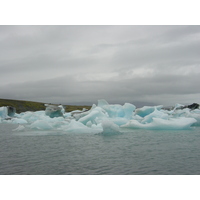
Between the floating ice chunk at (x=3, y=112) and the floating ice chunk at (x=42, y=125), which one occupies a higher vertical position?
the floating ice chunk at (x=3, y=112)

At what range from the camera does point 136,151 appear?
486 inches

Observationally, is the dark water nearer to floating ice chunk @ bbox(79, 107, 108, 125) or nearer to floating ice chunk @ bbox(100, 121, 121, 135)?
floating ice chunk @ bbox(100, 121, 121, 135)

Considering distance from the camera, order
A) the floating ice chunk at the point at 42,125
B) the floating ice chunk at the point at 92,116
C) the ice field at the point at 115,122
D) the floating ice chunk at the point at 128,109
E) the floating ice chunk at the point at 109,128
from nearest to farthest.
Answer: the floating ice chunk at the point at 109,128 → the ice field at the point at 115,122 → the floating ice chunk at the point at 42,125 → the floating ice chunk at the point at 92,116 → the floating ice chunk at the point at 128,109

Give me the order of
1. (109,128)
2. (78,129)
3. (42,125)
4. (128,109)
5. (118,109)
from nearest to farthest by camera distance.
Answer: (109,128), (78,129), (42,125), (128,109), (118,109)

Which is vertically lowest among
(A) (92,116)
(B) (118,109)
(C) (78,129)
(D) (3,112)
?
(C) (78,129)

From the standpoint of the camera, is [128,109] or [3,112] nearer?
[128,109]

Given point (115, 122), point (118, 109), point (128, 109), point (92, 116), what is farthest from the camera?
point (118, 109)

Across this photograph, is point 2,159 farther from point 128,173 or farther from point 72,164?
point 128,173

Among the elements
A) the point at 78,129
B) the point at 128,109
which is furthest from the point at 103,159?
the point at 128,109

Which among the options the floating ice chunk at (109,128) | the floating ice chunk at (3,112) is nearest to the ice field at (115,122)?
the floating ice chunk at (109,128)

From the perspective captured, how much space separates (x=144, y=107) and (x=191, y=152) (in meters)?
22.0

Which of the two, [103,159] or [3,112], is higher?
[3,112]

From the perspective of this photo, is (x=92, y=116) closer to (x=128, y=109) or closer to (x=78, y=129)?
(x=78, y=129)

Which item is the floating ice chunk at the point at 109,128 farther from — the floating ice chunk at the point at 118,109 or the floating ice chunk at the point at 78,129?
the floating ice chunk at the point at 118,109
